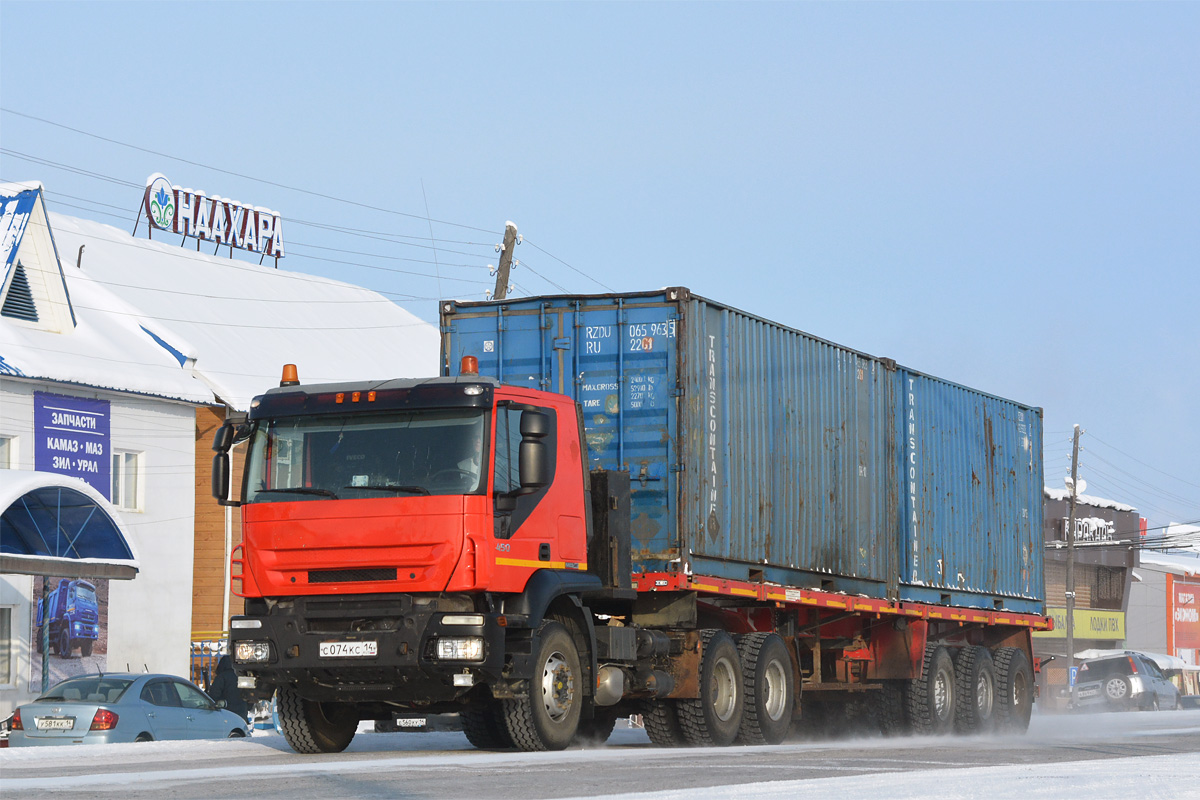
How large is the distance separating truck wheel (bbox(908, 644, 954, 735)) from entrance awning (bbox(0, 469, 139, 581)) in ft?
36.3

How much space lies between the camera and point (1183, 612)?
7350cm

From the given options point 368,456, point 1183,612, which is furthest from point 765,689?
point 1183,612

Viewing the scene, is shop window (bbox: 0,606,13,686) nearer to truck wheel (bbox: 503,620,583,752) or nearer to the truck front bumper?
the truck front bumper

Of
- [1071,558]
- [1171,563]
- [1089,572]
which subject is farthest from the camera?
[1171,563]

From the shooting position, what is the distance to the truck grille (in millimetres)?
12367

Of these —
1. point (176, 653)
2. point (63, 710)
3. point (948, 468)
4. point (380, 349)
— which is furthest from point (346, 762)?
point (380, 349)

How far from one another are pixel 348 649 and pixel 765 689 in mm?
5330

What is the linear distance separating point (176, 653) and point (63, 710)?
45.5 feet

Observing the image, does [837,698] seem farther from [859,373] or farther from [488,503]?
[488,503]

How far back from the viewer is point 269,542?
500 inches

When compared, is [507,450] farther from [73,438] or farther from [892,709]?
[73,438]

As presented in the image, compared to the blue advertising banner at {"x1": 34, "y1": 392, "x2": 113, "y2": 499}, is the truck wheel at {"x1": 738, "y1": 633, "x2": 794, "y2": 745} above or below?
below

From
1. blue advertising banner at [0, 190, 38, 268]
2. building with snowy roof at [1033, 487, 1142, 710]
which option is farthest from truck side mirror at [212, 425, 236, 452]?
building with snowy roof at [1033, 487, 1142, 710]

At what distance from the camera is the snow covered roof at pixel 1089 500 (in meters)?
61.8
